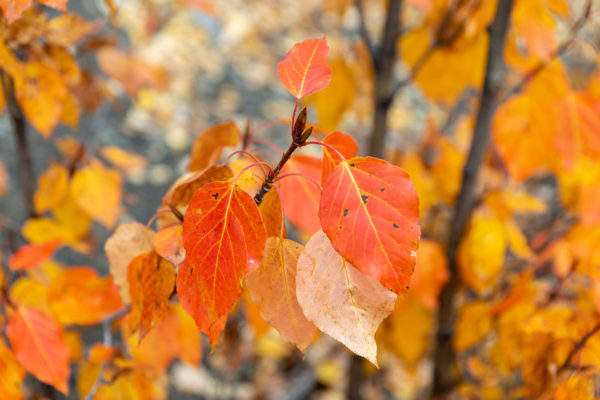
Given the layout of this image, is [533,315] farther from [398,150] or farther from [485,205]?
[398,150]

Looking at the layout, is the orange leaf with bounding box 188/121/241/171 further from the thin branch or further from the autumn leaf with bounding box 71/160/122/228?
the thin branch

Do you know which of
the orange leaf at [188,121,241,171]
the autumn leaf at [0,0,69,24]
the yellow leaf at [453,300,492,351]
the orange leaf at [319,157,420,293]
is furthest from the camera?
the yellow leaf at [453,300,492,351]

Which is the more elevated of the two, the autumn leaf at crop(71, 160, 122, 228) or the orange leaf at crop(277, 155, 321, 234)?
the orange leaf at crop(277, 155, 321, 234)

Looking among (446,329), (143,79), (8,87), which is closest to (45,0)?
(8,87)

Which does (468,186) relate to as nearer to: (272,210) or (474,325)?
(474,325)

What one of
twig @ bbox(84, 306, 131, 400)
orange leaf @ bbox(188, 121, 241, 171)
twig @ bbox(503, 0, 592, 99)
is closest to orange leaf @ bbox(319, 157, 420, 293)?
orange leaf @ bbox(188, 121, 241, 171)

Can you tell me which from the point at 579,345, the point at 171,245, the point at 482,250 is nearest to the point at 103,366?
the point at 171,245
